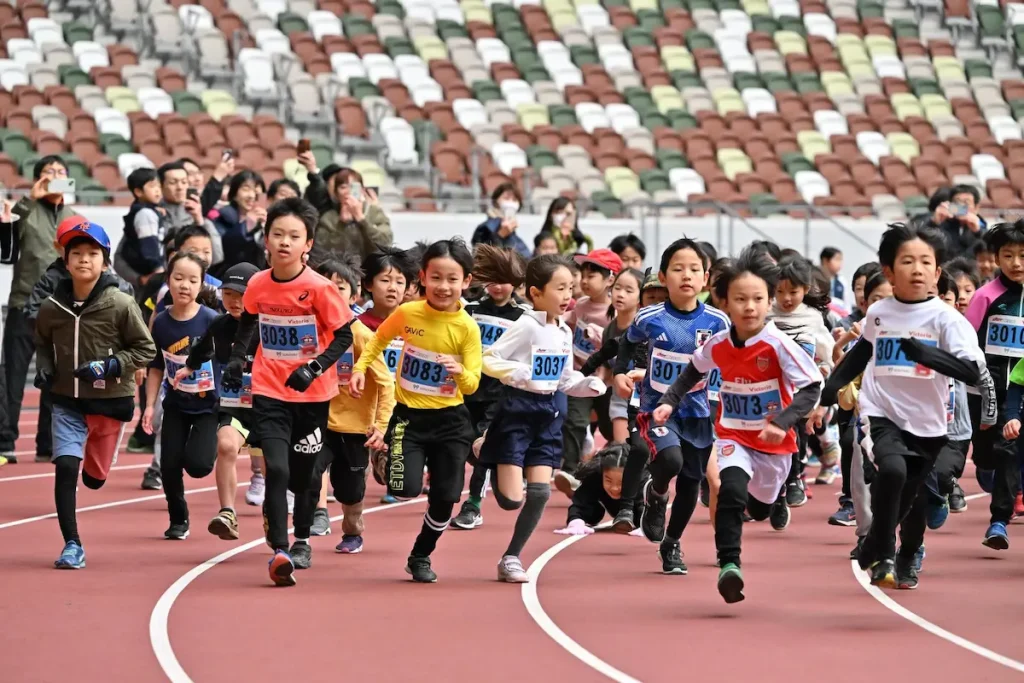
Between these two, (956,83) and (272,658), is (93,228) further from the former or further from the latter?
(956,83)

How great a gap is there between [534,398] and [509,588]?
39.2 inches

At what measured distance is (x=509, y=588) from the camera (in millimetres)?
7477

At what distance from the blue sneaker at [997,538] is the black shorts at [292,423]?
370 centimetres

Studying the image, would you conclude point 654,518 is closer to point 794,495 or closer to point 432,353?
point 432,353

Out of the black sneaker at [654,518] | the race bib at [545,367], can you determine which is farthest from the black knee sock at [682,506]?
the race bib at [545,367]

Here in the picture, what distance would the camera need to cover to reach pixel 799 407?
694cm

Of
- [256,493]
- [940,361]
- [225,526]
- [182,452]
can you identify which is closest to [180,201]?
[256,493]

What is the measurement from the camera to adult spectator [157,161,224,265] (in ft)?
43.8

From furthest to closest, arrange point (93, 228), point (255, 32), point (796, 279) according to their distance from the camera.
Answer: point (255, 32) < point (796, 279) < point (93, 228)

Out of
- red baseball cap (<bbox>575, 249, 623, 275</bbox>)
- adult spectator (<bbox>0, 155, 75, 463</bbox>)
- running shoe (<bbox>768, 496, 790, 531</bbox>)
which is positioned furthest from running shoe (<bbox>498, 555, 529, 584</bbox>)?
adult spectator (<bbox>0, 155, 75, 463</bbox>)

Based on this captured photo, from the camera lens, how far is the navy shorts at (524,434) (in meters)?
7.89

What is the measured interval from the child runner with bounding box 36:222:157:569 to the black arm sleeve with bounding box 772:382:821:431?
330 centimetres

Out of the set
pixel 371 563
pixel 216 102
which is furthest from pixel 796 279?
pixel 216 102

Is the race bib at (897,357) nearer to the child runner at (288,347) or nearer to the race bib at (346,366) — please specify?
the child runner at (288,347)
